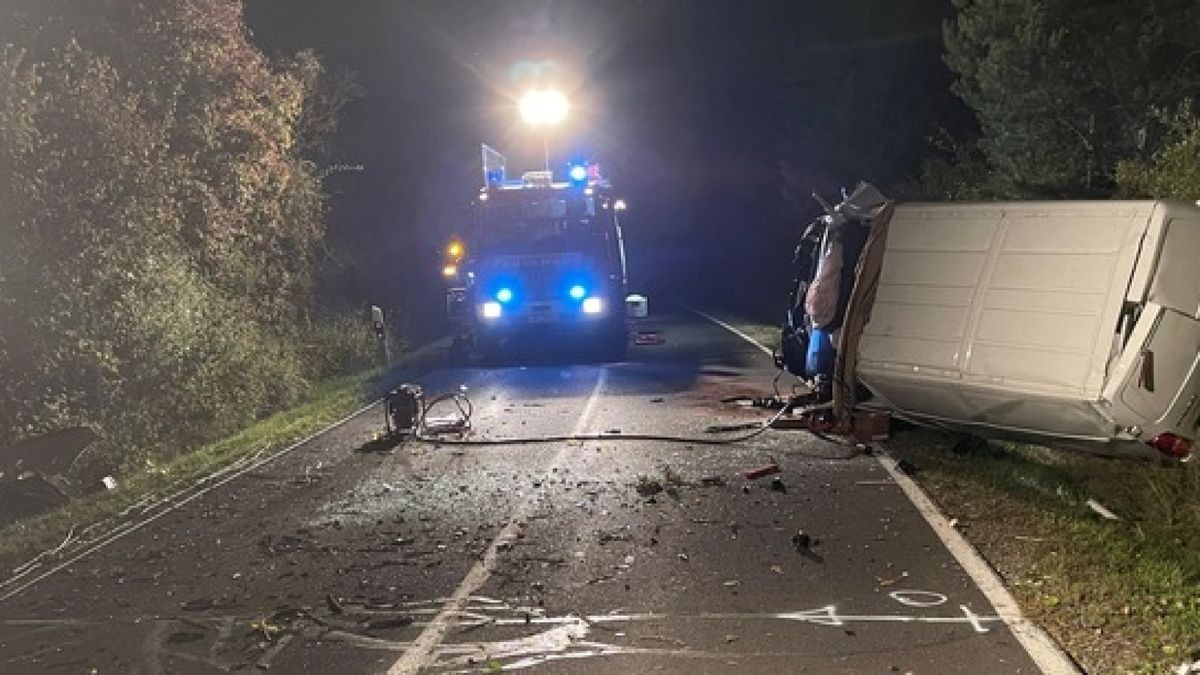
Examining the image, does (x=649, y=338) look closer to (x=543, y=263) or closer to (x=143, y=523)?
(x=543, y=263)

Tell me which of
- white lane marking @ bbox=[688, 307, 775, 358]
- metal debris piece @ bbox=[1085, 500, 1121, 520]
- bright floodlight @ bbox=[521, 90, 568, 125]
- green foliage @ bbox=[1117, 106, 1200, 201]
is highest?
bright floodlight @ bbox=[521, 90, 568, 125]

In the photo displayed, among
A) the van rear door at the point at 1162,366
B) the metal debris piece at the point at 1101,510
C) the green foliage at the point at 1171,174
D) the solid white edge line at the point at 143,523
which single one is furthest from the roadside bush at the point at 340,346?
the van rear door at the point at 1162,366

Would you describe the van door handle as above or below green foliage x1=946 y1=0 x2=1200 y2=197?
below

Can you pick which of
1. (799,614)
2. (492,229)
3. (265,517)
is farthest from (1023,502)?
(492,229)

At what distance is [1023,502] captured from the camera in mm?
7445

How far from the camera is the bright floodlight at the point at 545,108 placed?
75.7 ft

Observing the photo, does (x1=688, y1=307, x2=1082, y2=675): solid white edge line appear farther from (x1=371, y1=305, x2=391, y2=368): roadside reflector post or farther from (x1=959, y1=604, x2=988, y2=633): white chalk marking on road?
(x1=371, y1=305, x2=391, y2=368): roadside reflector post

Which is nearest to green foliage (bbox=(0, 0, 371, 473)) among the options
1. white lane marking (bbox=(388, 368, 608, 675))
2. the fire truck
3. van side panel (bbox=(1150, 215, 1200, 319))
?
the fire truck

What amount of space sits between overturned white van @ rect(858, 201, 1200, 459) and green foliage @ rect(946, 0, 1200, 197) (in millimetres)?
8374

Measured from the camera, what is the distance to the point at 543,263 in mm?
18547

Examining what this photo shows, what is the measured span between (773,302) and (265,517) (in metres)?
35.4

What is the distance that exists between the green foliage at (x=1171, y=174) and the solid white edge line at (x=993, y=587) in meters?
4.11

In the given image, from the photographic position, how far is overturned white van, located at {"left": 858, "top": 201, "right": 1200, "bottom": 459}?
6.74 metres

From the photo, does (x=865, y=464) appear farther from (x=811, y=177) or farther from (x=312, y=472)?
(x=811, y=177)
